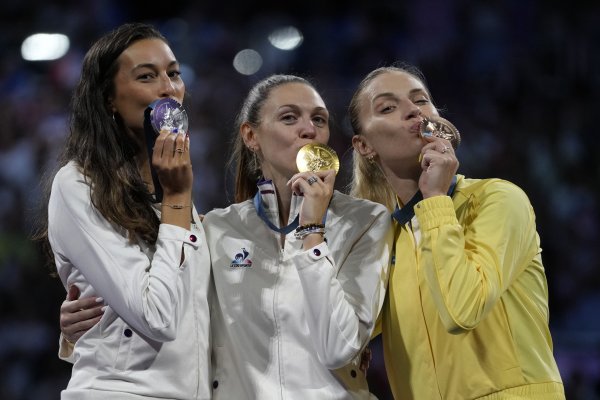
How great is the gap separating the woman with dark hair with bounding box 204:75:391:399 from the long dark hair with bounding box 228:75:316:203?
10 centimetres

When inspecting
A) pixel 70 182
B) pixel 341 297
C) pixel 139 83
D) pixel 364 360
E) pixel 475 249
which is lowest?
pixel 364 360

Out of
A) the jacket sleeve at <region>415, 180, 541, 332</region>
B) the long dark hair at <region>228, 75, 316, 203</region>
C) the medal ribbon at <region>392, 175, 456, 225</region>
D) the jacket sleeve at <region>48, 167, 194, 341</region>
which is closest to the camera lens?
the jacket sleeve at <region>48, 167, 194, 341</region>

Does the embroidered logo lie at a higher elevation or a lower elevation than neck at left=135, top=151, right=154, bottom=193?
lower

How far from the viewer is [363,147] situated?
3.28 meters

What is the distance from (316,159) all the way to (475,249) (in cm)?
57

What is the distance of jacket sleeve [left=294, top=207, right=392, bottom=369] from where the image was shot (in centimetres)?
260

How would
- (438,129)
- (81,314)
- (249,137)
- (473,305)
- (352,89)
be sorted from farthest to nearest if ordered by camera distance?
(352,89) → (249,137) → (438,129) → (81,314) → (473,305)

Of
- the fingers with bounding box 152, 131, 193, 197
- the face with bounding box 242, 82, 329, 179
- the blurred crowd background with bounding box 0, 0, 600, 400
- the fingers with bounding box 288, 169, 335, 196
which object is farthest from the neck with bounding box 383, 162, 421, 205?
the blurred crowd background with bounding box 0, 0, 600, 400

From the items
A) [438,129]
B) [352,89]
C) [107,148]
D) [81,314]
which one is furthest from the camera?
[352,89]

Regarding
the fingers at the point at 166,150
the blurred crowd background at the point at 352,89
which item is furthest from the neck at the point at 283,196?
the blurred crowd background at the point at 352,89

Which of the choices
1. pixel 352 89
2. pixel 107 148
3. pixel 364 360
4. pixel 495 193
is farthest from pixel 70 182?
pixel 352 89

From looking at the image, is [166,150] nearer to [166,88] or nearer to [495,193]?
[166,88]

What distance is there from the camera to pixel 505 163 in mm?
6605

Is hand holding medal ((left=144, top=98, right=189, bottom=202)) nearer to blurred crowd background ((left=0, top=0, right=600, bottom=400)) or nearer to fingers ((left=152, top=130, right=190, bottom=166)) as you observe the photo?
fingers ((left=152, top=130, right=190, bottom=166))
